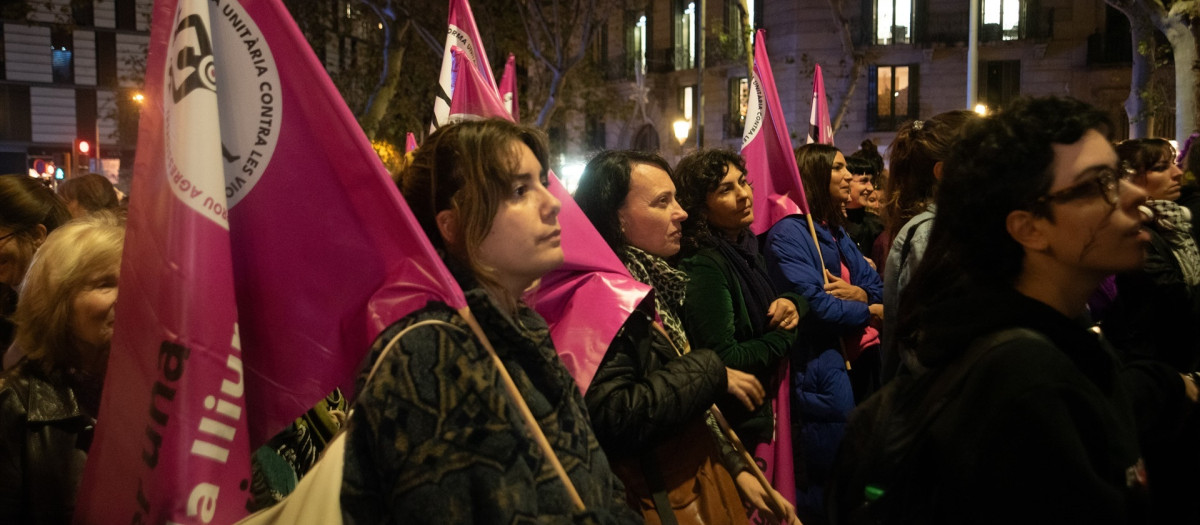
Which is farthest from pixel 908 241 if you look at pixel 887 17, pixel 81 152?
pixel 81 152

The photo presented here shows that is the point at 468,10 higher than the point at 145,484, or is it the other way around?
the point at 468,10

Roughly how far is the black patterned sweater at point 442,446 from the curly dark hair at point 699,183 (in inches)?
85.9

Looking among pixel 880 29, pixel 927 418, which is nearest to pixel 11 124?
pixel 880 29

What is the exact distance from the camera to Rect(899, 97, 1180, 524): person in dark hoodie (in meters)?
1.68

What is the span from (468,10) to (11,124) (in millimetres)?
59660

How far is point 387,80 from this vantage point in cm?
1941

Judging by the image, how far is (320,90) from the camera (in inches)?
84.4

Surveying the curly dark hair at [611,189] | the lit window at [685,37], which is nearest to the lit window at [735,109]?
the lit window at [685,37]

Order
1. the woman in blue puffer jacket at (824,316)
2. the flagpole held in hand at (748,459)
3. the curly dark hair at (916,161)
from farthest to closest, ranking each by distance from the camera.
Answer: the woman in blue puffer jacket at (824,316)
the curly dark hair at (916,161)
the flagpole held in hand at (748,459)

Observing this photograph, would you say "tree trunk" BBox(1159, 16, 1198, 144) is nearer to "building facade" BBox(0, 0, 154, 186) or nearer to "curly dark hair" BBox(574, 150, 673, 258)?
"curly dark hair" BBox(574, 150, 673, 258)

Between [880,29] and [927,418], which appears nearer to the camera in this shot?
[927,418]

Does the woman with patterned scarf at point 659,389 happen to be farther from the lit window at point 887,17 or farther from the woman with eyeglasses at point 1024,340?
the lit window at point 887,17

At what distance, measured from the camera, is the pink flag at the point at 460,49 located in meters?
5.48

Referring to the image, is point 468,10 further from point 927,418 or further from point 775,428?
point 927,418
